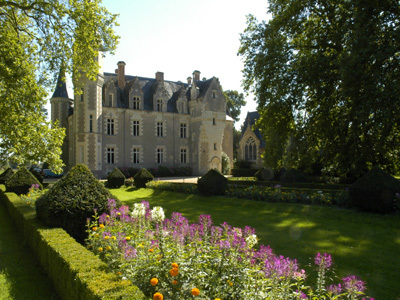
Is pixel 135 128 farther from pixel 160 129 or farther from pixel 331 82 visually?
pixel 331 82

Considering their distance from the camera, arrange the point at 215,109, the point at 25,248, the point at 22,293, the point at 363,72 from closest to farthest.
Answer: the point at 22,293 → the point at 25,248 → the point at 363,72 → the point at 215,109

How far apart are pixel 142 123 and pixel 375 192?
83.5 feet

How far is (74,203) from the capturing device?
19.4ft

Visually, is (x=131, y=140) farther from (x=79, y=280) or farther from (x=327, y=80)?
(x=79, y=280)

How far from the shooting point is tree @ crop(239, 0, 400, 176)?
1077 cm

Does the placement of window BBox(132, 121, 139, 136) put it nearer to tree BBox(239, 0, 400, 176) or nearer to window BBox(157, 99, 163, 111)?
window BBox(157, 99, 163, 111)

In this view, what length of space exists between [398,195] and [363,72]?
4743 mm

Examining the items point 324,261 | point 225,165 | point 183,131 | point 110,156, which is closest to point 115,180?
point 110,156

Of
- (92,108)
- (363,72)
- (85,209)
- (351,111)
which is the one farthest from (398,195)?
(92,108)

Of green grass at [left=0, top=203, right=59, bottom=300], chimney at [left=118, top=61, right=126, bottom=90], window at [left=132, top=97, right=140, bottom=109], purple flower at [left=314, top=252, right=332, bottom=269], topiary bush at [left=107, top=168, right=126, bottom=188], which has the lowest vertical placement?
green grass at [left=0, top=203, right=59, bottom=300]

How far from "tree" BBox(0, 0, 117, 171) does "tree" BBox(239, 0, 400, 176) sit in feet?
25.5

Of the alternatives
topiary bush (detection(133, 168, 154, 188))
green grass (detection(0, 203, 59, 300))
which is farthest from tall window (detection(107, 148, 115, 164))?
green grass (detection(0, 203, 59, 300))

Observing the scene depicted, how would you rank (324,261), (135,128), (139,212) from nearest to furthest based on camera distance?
(324,261) → (139,212) → (135,128)

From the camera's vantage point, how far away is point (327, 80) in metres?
13.1
